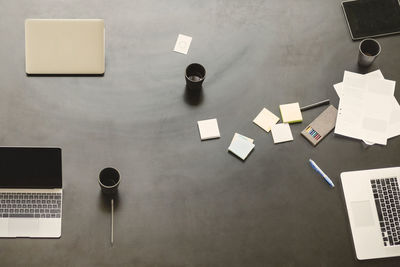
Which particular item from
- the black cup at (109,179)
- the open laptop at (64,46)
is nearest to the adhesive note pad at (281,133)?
the black cup at (109,179)

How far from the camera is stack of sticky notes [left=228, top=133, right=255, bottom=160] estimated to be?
1.80m

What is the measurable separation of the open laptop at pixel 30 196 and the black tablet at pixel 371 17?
133 cm

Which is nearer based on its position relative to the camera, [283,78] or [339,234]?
[339,234]

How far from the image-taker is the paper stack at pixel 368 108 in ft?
6.08

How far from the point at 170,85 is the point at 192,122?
18 cm

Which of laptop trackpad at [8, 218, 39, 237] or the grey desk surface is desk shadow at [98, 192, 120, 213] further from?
→ laptop trackpad at [8, 218, 39, 237]

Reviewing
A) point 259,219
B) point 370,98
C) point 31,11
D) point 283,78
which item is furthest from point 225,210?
point 31,11

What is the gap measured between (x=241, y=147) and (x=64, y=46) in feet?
2.63

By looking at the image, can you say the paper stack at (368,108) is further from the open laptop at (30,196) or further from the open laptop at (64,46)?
the open laptop at (30,196)

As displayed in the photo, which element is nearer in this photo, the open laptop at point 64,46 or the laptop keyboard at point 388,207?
the laptop keyboard at point 388,207

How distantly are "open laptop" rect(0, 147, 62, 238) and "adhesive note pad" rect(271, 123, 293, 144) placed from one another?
0.81 meters

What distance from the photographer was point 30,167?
1644 millimetres

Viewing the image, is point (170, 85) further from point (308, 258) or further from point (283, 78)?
point (308, 258)

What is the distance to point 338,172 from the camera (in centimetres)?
180
